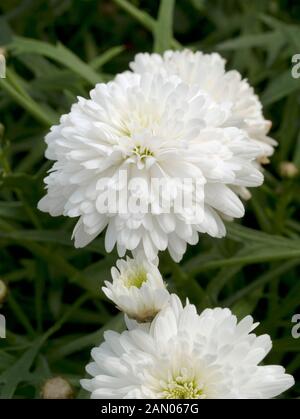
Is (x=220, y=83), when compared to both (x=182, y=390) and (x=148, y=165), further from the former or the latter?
(x=182, y=390)

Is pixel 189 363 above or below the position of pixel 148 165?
below

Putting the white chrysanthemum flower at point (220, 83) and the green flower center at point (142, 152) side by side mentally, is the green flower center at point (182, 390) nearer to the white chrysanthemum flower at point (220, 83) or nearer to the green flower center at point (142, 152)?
the green flower center at point (142, 152)

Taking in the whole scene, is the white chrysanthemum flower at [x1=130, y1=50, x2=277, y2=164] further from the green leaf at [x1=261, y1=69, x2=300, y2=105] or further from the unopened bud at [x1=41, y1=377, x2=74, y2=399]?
the unopened bud at [x1=41, y1=377, x2=74, y2=399]

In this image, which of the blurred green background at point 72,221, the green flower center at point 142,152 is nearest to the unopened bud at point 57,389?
the blurred green background at point 72,221

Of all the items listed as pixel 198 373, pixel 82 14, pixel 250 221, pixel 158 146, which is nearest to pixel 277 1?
pixel 82 14

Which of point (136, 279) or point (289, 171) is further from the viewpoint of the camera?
point (289, 171)

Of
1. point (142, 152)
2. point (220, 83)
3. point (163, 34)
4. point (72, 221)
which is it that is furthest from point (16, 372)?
point (163, 34)

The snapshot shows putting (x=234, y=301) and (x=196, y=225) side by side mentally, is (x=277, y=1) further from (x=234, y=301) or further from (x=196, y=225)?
(x=196, y=225)
